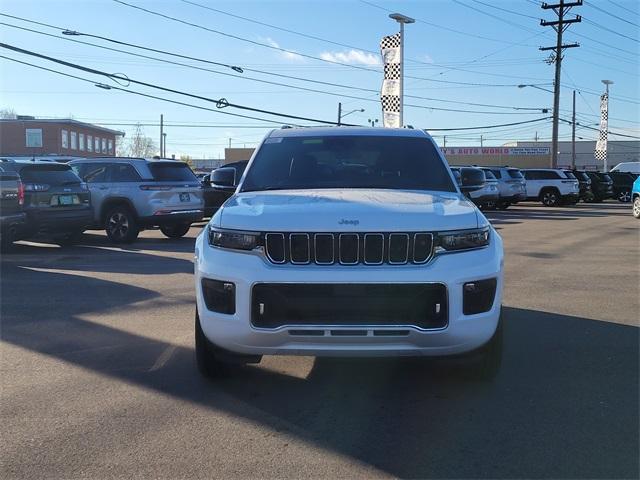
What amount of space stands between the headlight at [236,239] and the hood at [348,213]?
0.04 metres

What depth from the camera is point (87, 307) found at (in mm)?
7324

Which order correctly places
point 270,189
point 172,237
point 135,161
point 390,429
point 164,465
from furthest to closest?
point 172,237 → point 135,161 → point 270,189 → point 390,429 → point 164,465

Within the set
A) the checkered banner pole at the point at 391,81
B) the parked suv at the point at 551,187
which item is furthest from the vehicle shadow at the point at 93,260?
the parked suv at the point at 551,187

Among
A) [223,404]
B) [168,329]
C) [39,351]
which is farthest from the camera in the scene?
[168,329]

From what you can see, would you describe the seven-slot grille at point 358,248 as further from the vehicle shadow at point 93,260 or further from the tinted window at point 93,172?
the tinted window at point 93,172

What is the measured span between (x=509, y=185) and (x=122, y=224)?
785 inches

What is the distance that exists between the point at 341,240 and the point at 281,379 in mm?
1407

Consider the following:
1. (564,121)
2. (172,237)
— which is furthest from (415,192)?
(564,121)

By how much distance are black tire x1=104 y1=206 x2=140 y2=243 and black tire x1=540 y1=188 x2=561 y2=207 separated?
76.7 ft

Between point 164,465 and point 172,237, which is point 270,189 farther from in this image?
Result: point 172,237

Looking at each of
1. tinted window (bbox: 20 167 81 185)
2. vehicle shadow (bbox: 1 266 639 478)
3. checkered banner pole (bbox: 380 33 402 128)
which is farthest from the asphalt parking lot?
checkered banner pole (bbox: 380 33 402 128)

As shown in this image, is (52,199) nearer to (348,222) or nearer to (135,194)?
(135,194)

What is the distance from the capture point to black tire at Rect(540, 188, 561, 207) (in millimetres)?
31016

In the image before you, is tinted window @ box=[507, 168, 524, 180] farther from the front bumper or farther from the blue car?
the front bumper
